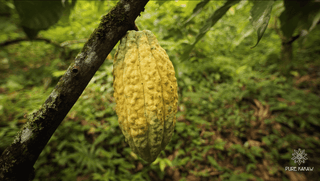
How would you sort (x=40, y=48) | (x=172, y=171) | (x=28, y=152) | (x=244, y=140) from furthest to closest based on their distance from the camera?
(x=40, y=48)
(x=244, y=140)
(x=172, y=171)
(x=28, y=152)

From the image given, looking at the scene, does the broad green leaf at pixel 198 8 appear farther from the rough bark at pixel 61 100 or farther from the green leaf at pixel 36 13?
the green leaf at pixel 36 13

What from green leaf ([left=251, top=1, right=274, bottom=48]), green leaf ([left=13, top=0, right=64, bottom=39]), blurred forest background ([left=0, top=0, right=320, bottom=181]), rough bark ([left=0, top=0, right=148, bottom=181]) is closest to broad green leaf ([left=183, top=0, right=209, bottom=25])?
blurred forest background ([left=0, top=0, right=320, bottom=181])

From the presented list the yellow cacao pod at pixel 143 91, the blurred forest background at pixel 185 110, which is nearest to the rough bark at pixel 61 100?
the yellow cacao pod at pixel 143 91

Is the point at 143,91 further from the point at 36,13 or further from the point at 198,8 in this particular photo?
the point at 198,8

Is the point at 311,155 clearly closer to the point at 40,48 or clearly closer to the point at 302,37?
the point at 302,37

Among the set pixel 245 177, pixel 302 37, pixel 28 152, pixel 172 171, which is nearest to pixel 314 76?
pixel 245 177

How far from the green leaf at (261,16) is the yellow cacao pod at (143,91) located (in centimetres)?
38

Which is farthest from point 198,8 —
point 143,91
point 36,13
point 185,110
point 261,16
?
point 185,110

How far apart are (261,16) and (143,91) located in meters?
0.56

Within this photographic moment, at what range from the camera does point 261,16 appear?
0.55m

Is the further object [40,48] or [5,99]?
[40,48]

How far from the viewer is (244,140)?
214 centimetres

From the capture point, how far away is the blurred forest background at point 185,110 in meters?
1.38

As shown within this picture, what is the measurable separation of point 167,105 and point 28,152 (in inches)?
19.8
